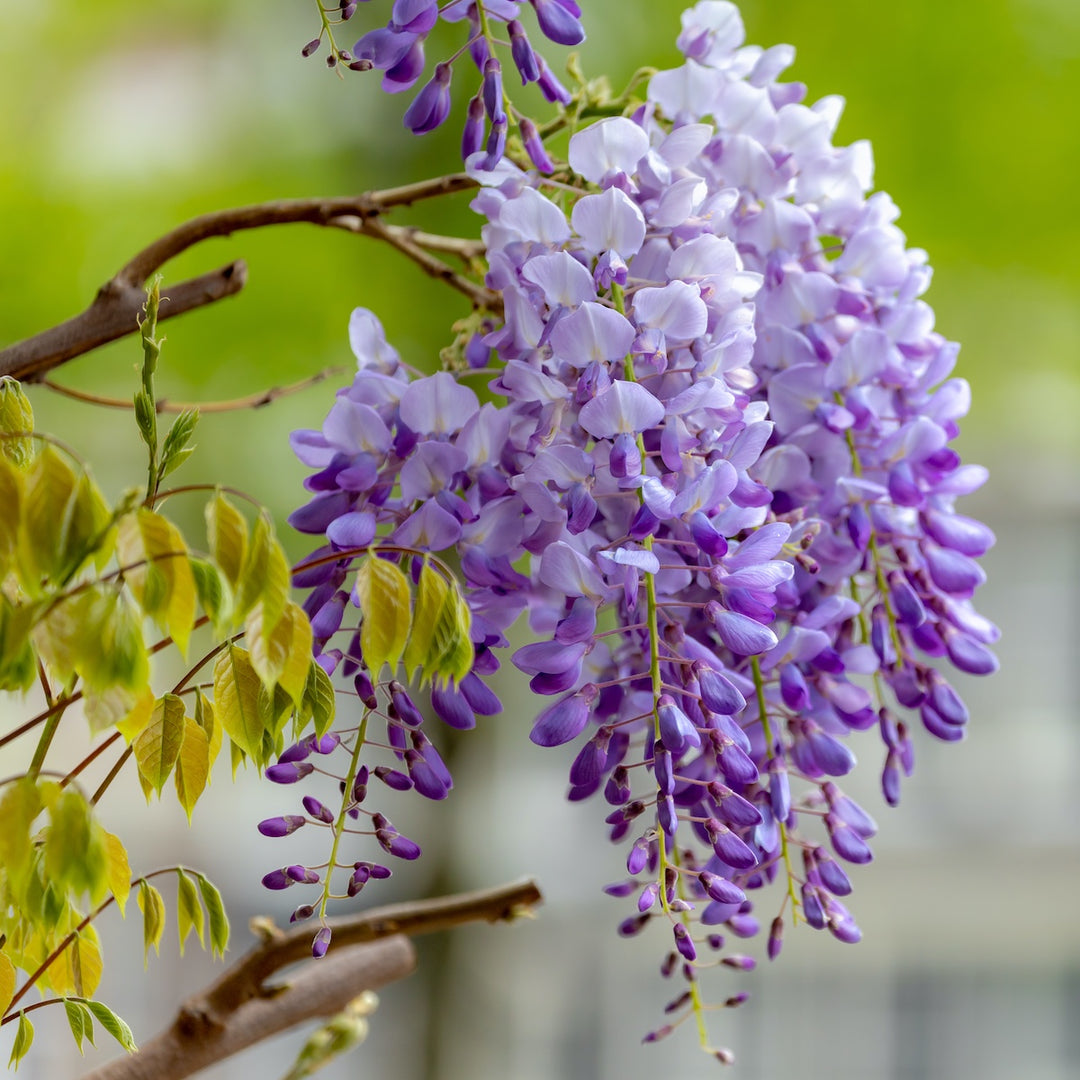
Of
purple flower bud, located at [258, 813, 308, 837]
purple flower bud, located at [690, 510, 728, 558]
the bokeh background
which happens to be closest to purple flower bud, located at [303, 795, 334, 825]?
A: purple flower bud, located at [258, 813, 308, 837]

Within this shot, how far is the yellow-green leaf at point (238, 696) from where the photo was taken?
0.25m

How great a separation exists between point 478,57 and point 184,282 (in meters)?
0.10

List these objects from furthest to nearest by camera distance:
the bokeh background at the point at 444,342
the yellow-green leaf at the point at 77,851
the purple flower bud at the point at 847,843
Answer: the bokeh background at the point at 444,342 → the purple flower bud at the point at 847,843 → the yellow-green leaf at the point at 77,851

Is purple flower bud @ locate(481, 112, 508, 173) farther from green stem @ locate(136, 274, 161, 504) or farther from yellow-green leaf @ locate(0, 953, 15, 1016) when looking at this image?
yellow-green leaf @ locate(0, 953, 15, 1016)

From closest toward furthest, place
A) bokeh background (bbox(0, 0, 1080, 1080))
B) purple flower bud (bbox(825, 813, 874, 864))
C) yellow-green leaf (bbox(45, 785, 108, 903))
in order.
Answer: yellow-green leaf (bbox(45, 785, 108, 903)), purple flower bud (bbox(825, 813, 874, 864)), bokeh background (bbox(0, 0, 1080, 1080))

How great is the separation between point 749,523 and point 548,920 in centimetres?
161

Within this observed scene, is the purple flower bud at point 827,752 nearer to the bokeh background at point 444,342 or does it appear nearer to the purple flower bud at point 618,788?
the purple flower bud at point 618,788

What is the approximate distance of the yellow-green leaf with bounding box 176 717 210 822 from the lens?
253mm

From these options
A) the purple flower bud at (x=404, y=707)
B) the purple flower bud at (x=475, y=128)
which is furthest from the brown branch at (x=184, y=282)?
the purple flower bud at (x=404, y=707)

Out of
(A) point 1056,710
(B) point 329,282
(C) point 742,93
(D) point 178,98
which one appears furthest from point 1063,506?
(C) point 742,93

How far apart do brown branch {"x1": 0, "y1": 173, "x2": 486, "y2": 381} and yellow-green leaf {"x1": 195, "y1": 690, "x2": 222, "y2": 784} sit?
10cm

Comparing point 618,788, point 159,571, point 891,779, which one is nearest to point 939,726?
point 891,779

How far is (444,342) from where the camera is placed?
5.40 ft

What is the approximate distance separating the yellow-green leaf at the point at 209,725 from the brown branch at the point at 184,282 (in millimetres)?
99
